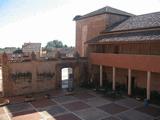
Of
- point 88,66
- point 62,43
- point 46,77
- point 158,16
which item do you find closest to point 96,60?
point 88,66

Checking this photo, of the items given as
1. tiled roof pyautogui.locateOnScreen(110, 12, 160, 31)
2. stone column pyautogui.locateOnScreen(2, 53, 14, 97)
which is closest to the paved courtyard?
stone column pyautogui.locateOnScreen(2, 53, 14, 97)

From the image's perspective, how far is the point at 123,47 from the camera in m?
24.9

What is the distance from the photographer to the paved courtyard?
16.4 m

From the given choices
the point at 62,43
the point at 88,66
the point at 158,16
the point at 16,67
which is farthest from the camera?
the point at 62,43

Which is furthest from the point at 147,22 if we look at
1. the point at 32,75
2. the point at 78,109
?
the point at 32,75

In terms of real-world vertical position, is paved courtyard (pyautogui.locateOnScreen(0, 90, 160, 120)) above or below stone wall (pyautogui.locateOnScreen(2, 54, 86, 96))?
below

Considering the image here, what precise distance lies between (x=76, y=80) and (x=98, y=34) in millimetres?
8327

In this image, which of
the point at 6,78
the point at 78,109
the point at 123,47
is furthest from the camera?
the point at 123,47

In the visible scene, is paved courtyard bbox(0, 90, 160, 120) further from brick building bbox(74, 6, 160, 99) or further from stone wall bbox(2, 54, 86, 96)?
brick building bbox(74, 6, 160, 99)

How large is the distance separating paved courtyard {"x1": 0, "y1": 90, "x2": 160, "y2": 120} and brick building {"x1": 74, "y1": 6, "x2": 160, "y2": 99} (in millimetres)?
2966

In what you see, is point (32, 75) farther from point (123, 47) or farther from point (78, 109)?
point (123, 47)

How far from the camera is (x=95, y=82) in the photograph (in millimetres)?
27688

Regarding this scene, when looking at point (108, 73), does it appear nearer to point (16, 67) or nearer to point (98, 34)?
point (98, 34)

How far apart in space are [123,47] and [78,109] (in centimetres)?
1091
